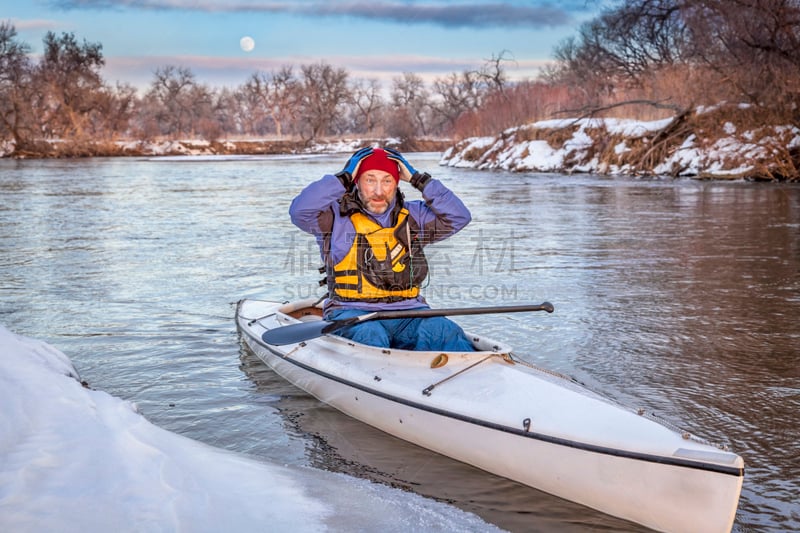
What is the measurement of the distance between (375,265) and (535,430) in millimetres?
1557

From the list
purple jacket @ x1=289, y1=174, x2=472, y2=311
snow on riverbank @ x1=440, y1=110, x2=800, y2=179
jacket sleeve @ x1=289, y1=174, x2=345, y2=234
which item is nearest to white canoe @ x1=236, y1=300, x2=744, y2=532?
purple jacket @ x1=289, y1=174, x2=472, y2=311

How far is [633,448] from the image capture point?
109 inches

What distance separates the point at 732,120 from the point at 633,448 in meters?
16.7

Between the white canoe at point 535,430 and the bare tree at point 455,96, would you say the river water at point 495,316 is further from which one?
the bare tree at point 455,96

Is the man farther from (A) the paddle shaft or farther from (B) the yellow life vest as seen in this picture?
(A) the paddle shaft

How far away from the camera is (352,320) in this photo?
13.1ft

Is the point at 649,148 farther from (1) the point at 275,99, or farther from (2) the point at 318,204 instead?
(1) the point at 275,99

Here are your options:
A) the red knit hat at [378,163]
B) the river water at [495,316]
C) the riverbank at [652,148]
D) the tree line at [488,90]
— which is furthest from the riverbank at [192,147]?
the red knit hat at [378,163]

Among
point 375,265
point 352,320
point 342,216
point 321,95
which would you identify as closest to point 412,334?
point 352,320

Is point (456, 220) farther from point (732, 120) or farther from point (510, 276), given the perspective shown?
point (732, 120)

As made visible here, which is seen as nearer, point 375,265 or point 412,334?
point 412,334

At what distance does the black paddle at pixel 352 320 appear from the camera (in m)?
3.73

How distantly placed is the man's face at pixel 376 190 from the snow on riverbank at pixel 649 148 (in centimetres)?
1456

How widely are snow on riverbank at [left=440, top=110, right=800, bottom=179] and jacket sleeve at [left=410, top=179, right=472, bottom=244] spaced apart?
1419cm
